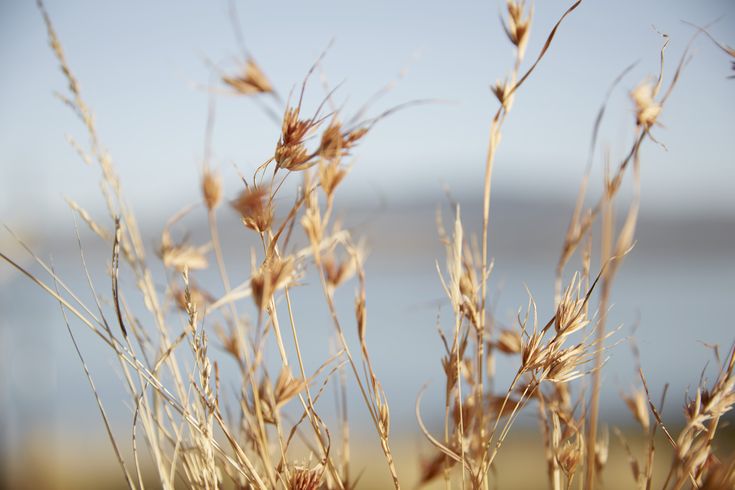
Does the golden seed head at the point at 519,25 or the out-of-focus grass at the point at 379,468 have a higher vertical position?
the golden seed head at the point at 519,25

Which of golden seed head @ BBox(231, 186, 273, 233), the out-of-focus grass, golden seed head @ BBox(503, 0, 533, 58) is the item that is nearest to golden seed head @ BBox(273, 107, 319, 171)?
golden seed head @ BBox(231, 186, 273, 233)

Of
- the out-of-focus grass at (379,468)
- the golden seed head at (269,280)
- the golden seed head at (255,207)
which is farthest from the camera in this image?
the out-of-focus grass at (379,468)

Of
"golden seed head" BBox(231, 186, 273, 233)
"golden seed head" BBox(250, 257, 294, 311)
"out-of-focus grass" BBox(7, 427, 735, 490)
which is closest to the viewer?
"golden seed head" BBox(250, 257, 294, 311)

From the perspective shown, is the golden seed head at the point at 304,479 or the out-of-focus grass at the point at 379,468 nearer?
the golden seed head at the point at 304,479

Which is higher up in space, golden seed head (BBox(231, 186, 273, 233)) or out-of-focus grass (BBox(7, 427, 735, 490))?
golden seed head (BBox(231, 186, 273, 233))

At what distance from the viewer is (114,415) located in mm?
12430

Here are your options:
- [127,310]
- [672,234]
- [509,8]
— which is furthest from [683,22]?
[672,234]

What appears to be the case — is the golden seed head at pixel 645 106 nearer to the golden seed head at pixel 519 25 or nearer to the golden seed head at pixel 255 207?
the golden seed head at pixel 519 25

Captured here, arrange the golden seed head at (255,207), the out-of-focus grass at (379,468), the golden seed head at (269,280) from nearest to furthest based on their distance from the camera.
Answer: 1. the golden seed head at (269,280)
2. the golden seed head at (255,207)
3. the out-of-focus grass at (379,468)

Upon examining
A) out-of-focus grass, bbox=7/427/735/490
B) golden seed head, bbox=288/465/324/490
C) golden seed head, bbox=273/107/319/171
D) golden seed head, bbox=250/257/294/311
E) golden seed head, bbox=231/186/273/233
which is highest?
golden seed head, bbox=273/107/319/171

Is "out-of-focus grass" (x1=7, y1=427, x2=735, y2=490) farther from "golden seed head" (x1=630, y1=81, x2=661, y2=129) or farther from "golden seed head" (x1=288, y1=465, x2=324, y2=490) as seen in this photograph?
"golden seed head" (x1=630, y1=81, x2=661, y2=129)

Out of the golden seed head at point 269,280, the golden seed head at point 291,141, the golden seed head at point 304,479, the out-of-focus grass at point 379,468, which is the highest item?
the golden seed head at point 291,141

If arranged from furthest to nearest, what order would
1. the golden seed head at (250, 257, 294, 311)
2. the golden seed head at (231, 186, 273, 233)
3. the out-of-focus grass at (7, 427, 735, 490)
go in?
the out-of-focus grass at (7, 427, 735, 490) < the golden seed head at (231, 186, 273, 233) < the golden seed head at (250, 257, 294, 311)

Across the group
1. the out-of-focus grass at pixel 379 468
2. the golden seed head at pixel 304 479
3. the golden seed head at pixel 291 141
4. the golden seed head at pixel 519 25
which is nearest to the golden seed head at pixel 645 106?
the golden seed head at pixel 519 25
